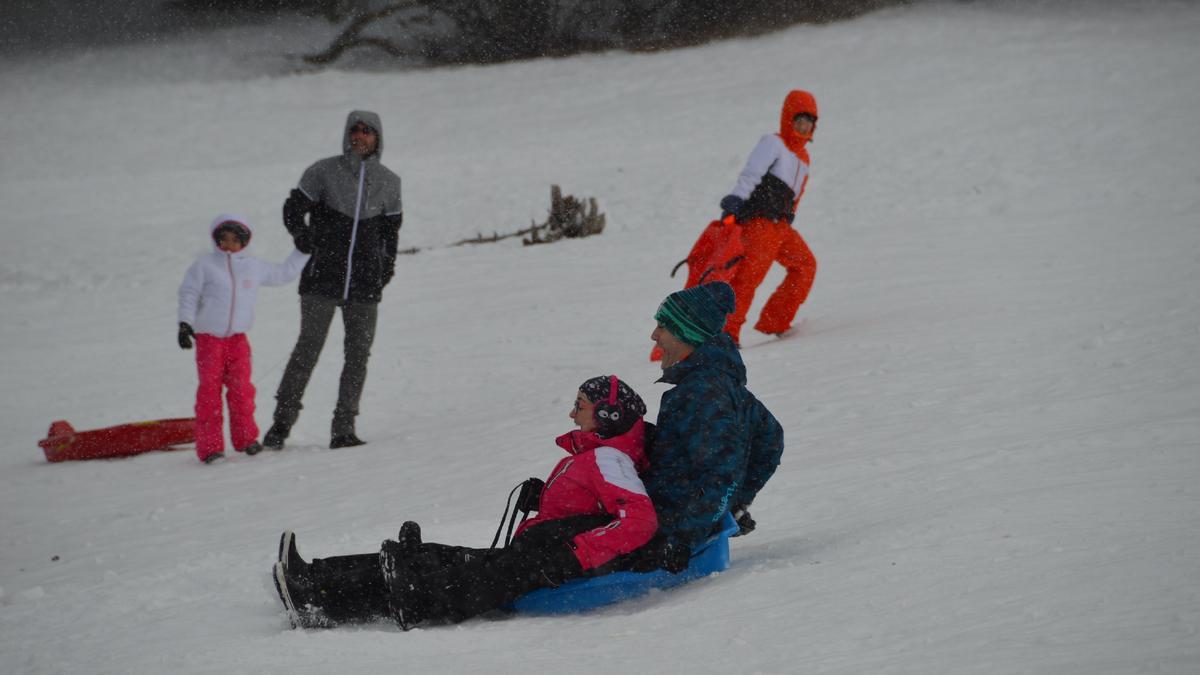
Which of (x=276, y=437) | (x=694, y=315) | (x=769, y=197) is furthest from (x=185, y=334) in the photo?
(x=694, y=315)

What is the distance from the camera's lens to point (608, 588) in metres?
3.79

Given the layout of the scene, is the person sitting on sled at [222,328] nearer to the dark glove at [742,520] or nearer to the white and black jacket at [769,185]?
the white and black jacket at [769,185]

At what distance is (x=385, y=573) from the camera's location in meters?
3.65

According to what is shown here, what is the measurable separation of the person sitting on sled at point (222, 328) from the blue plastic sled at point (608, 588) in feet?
12.4

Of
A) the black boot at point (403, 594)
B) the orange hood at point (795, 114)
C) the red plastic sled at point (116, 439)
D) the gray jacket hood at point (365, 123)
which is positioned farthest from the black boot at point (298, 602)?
the orange hood at point (795, 114)

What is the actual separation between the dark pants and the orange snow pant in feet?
7.50

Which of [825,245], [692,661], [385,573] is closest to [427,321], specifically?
[825,245]

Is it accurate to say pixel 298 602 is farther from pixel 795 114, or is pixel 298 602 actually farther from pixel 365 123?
pixel 795 114

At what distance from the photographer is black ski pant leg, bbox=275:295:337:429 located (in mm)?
7121

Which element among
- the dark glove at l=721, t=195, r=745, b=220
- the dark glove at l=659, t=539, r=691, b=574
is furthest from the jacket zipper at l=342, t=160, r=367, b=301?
the dark glove at l=659, t=539, r=691, b=574

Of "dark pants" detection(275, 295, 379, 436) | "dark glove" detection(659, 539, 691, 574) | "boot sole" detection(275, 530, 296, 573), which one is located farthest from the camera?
"dark pants" detection(275, 295, 379, 436)

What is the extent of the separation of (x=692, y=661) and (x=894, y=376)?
12.7 ft

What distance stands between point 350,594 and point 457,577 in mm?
363

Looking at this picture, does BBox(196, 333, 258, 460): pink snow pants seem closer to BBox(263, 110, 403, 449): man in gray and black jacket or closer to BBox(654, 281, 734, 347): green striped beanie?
BBox(263, 110, 403, 449): man in gray and black jacket
